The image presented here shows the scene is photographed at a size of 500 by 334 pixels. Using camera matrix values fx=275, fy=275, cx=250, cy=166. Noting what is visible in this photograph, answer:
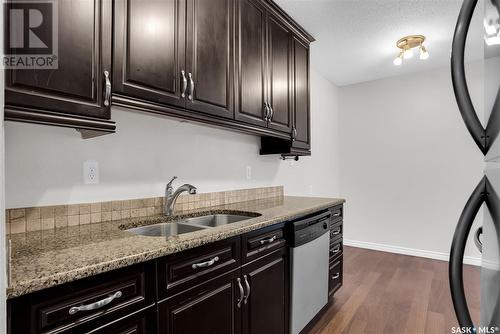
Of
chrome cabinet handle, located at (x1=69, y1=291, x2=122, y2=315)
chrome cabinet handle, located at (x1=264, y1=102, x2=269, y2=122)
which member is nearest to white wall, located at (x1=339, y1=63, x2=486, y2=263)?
chrome cabinet handle, located at (x1=264, y1=102, x2=269, y2=122)

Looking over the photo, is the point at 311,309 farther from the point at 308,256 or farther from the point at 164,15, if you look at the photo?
the point at 164,15

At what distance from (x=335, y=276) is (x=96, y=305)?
7.11ft

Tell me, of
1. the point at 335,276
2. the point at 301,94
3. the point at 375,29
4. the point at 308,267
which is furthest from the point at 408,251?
the point at 375,29

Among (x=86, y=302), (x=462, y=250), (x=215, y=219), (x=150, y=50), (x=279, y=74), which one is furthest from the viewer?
(x=279, y=74)

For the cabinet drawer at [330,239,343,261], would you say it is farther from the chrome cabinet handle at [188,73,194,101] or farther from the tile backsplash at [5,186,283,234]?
the chrome cabinet handle at [188,73,194,101]

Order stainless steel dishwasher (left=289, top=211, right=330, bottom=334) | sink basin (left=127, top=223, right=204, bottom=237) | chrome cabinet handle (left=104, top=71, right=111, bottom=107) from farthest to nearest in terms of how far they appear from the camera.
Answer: stainless steel dishwasher (left=289, top=211, right=330, bottom=334) < sink basin (left=127, top=223, right=204, bottom=237) < chrome cabinet handle (left=104, top=71, right=111, bottom=107)

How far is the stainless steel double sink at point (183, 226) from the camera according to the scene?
1528mm

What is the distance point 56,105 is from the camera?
0.99 m

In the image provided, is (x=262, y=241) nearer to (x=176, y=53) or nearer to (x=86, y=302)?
(x=86, y=302)

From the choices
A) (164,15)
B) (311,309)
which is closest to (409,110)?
(311,309)

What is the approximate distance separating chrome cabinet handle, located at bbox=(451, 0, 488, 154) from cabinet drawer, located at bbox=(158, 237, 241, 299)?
1.01 metres

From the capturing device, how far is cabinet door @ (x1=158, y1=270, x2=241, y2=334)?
3.43ft

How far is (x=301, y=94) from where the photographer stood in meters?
2.70

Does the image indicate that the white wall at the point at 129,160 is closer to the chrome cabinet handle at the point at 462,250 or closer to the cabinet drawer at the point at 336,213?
the cabinet drawer at the point at 336,213
